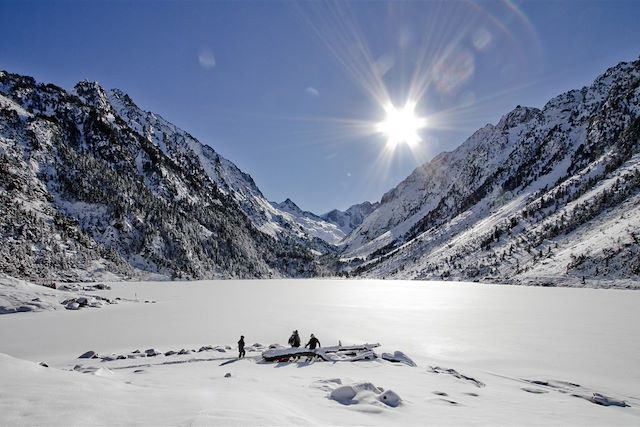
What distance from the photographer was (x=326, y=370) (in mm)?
22531

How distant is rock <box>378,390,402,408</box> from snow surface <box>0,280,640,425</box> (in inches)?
3.2

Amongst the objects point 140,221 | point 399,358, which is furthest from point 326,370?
point 140,221

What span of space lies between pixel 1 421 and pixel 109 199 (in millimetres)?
170533

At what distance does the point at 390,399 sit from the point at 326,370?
9.03m

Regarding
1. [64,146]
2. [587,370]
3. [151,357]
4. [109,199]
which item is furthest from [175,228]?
[587,370]

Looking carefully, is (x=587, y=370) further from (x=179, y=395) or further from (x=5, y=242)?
(x=5, y=242)

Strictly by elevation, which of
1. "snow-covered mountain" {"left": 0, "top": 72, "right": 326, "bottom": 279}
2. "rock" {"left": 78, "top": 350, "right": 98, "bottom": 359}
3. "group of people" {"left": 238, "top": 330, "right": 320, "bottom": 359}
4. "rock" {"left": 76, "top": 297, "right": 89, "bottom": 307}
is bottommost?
"rock" {"left": 78, "top": 350, "right": 98, "bottom": 359}

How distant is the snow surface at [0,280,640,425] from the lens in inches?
366

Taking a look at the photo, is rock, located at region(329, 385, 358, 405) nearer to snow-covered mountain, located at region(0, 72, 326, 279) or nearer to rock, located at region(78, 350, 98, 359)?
rock, located at region(78, 350, 98, 359)

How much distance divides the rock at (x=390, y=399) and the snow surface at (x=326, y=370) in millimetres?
81

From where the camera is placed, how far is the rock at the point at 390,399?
46.1 ft

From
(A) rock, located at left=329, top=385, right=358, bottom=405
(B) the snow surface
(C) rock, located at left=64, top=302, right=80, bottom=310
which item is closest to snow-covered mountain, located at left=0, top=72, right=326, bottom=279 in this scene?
(C) rock, located at left=64, top=302, right=80, bottom=310

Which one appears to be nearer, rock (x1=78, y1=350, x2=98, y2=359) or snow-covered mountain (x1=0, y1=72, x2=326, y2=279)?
rock (x1=78, y1=350, x2=98, y2=359)

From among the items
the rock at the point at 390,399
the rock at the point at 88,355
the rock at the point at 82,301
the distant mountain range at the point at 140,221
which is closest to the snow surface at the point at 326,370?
the rock at the point at 390,399
